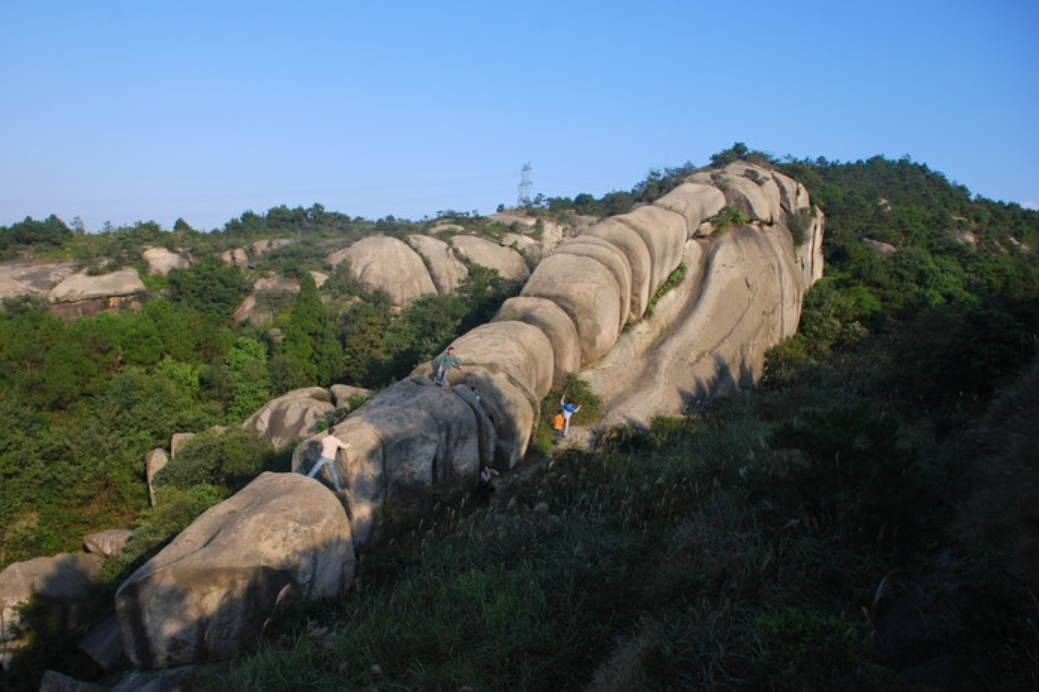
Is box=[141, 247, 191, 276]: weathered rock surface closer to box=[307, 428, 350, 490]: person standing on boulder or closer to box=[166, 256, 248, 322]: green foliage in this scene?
box=[166, 256, 248, 322]: green foliage

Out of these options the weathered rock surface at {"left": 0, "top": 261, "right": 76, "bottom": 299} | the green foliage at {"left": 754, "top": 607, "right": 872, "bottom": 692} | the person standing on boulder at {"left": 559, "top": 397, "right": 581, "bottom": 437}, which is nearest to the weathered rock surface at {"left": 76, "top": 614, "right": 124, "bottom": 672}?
the person standing on boulder at {"left": 559, "top": 397, "right": 581, "bottom": 437}

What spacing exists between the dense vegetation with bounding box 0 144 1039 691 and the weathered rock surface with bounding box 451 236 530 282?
20653mm

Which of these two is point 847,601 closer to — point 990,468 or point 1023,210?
point 990,468

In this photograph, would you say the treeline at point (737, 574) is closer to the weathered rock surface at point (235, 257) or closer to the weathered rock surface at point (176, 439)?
the weathered rock surface at point (176, 439)

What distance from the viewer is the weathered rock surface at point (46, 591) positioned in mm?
13094

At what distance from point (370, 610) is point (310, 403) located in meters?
14.9

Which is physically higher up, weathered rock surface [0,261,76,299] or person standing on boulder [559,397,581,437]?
weathered rock surface [0,261,76,299]

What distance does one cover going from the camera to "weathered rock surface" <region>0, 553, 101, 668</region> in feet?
43.0

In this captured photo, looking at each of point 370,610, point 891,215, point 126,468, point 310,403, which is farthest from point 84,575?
point 891,215

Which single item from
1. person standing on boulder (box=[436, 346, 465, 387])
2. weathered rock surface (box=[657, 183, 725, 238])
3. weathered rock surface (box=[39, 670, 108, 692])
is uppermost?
weathered rock surface (box=[657, 183, 725, 238])

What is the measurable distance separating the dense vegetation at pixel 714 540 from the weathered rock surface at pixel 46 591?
2.83 ft

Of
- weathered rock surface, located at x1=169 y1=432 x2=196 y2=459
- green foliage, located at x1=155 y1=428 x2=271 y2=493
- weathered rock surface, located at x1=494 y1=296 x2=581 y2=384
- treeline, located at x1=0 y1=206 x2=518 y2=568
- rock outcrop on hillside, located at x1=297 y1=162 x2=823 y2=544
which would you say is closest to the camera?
Answer: rock outcrop on hillside, located at x1=297 y1=162 x2=823 y2=544

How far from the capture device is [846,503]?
22.1 ft

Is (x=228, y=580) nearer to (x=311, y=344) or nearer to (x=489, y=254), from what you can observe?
(x=311, y=344)
